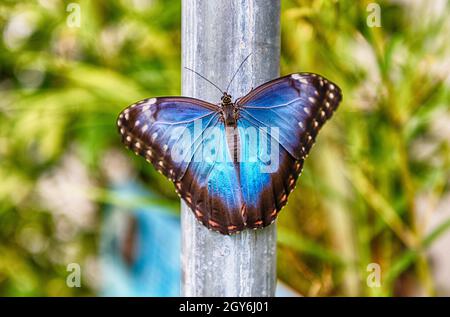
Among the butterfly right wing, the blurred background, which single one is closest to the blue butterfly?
the butterfly right wing

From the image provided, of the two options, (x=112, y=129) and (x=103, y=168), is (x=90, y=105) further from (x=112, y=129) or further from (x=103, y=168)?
(x=103, y=168)

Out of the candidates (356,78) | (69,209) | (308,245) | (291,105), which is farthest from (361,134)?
(69,209)

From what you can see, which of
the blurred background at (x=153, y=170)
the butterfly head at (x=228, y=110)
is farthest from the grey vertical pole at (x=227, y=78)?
the blurred background at (x=153, y=170)

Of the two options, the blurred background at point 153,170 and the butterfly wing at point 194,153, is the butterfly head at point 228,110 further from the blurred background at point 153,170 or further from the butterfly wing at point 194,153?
the blurred background at point 153,170

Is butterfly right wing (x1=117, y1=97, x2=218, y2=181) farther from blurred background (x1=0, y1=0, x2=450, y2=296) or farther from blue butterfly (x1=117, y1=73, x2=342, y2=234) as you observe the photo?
blurred background (x1=0, y1=0, x2=450, y2=296)

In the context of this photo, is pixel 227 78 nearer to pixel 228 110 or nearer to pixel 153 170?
pixel 228 110

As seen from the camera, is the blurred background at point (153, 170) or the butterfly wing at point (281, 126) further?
the blurred background at point (153, 170)

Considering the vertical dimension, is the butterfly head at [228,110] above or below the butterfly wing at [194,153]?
above
